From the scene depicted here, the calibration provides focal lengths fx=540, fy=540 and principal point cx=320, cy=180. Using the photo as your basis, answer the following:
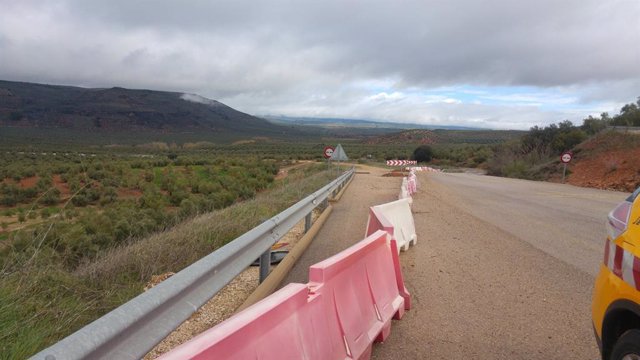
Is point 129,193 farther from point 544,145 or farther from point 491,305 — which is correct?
point 544,145

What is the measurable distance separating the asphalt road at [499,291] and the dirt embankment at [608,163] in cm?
2319

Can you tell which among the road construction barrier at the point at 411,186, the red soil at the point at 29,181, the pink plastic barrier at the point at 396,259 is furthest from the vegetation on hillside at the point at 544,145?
the pink plastic barrier at the point at 396,259

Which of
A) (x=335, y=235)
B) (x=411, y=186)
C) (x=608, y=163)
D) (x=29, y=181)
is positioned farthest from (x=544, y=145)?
(x=335, y=235)

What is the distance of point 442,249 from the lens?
9.84 m

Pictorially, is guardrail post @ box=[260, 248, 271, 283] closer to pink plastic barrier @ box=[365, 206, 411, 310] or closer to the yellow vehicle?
pink plastic barrier @ box=[365, 206, 411, 310]

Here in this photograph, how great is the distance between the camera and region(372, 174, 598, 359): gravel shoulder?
495 centimetres

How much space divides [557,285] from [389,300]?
2938 mm

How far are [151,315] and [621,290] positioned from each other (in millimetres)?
2883

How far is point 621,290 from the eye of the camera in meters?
3.24

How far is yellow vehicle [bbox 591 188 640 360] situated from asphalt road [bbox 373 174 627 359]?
1370mm

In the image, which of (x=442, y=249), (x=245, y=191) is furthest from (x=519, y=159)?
(x=442, y=249)

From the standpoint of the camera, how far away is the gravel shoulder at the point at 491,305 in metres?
4.95

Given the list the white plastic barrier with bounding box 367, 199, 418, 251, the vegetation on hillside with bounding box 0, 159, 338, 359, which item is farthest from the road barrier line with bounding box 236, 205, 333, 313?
the white plastic barrier with bounding box 367, 199, 418, 251

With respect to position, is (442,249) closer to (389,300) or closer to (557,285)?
(557,285)
